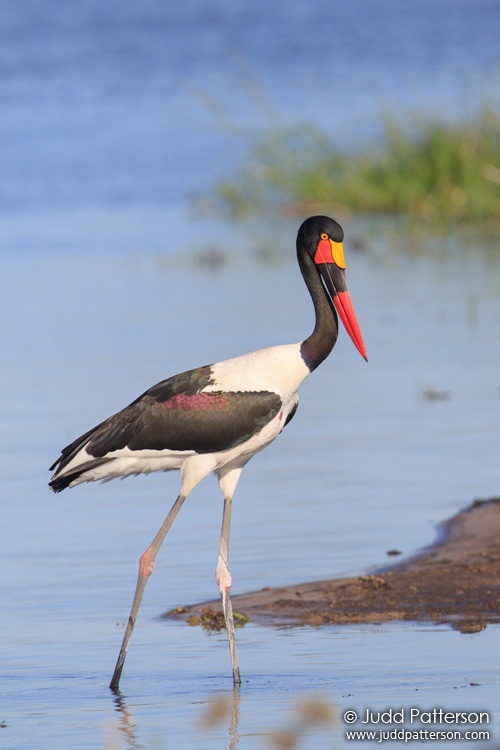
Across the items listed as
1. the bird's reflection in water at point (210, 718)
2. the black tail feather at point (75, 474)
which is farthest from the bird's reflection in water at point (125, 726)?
the black tail feather at point (75, 474)

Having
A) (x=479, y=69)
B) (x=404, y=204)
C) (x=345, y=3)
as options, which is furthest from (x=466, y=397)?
(x=345, y=3)

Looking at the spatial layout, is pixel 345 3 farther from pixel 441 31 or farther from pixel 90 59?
pixel 90 59

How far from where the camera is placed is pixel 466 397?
1052 centimetres

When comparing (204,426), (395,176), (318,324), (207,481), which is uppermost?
(395,176)

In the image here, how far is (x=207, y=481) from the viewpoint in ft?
30.3

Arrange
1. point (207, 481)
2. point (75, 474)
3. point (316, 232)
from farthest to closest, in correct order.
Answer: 1. point (207, 481)
2. point (316, 232)
3. point (75, 474)

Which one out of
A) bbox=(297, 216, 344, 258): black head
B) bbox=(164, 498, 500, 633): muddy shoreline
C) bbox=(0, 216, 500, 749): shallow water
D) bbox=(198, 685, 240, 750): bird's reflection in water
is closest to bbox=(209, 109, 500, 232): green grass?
bbox=(0, 216, 500, 749): shallow water

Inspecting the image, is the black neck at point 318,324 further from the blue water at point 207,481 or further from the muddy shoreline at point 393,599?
the blue water at point 207,481

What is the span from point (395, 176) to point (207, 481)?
32.8 ft

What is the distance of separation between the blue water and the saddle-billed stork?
0.47m

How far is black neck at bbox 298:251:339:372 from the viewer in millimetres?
6582

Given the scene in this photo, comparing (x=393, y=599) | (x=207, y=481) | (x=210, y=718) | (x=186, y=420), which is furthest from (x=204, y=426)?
(x=207, y=481)

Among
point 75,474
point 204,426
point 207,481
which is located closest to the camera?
point 204,426

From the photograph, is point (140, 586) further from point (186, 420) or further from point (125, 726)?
point (125, 726)
